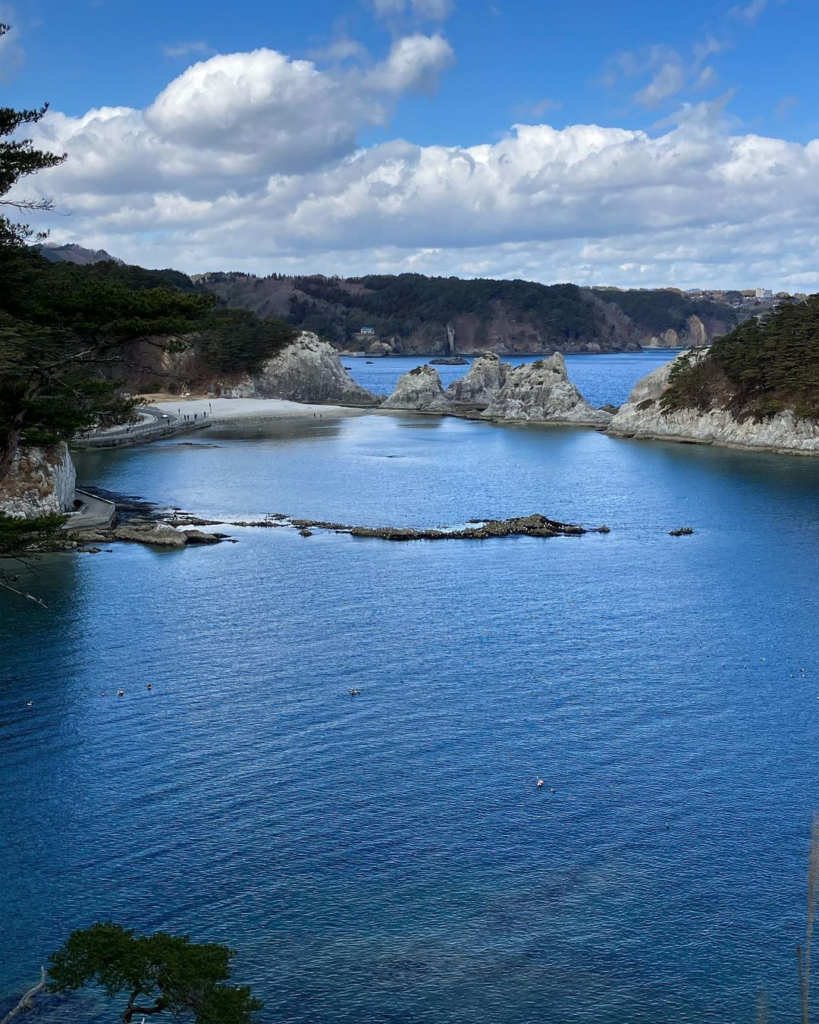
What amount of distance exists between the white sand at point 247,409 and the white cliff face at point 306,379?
6535 millimetres

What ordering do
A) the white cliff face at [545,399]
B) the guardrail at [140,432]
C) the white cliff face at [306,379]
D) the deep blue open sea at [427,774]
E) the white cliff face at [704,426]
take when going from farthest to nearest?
the white cliff face at [306,379]
the white cliff face at [545,399]
the guardrail at [140,432]
the white cliff face at [704,426]
the deep blue open sea at [427,774]

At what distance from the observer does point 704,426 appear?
4247 inches

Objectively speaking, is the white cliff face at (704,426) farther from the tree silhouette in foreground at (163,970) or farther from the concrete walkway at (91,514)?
the tree silhouette in foreground at (163,970)

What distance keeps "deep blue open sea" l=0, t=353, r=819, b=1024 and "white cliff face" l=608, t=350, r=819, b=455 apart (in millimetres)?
45625

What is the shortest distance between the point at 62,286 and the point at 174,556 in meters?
24.5

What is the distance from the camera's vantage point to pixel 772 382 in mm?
101000

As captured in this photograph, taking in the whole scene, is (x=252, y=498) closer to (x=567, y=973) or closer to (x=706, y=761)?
(x=706, y=761)

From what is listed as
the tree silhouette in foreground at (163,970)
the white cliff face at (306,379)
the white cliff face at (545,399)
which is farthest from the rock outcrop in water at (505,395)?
the tree silhouette in foreground at (163,970)

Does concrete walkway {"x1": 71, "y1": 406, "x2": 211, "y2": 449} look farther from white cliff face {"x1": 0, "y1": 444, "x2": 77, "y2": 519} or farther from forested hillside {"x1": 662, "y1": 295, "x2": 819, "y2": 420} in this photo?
forested hillside {"x1": 662, "y1": 295, "x2": 819, "y2": 420}

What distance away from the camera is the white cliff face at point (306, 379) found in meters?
166

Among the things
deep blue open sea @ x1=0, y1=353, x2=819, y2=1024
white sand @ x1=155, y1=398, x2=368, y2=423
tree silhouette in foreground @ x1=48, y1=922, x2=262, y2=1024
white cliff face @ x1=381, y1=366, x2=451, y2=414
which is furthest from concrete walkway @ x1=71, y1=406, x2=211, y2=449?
tree silhouette in foreground @ x1=48, y1=922, x2=262, y2=1024

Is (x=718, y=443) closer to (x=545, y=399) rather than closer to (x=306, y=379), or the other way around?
(x=545, y=399)

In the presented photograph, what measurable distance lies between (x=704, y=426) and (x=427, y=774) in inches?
3452

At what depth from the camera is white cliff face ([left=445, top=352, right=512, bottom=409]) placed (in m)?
159
